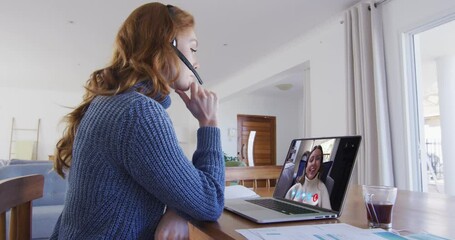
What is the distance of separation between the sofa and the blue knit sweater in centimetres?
195

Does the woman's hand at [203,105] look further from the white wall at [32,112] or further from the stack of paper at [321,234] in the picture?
the white wall at [32,112]

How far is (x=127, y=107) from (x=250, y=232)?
0.34 meters

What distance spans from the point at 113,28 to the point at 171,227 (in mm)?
3506

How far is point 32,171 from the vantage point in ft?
8.96

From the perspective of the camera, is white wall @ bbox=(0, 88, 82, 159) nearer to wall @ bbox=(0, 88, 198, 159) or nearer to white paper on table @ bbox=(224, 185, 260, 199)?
wall @ bbox=(0, 88, 198, 159)

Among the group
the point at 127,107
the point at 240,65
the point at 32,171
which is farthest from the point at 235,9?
the point at 127,107

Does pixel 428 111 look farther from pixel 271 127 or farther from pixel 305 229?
pixel 271 127

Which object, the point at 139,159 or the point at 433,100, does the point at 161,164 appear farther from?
the point at 433,100

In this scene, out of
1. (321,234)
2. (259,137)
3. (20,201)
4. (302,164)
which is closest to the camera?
(321,234)

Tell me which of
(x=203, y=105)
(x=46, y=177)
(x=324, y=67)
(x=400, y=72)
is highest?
(x=324, y=67)

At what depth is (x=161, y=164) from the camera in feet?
2.05

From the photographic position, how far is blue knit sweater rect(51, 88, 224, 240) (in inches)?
24.8

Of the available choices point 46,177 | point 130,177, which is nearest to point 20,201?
point 130,177

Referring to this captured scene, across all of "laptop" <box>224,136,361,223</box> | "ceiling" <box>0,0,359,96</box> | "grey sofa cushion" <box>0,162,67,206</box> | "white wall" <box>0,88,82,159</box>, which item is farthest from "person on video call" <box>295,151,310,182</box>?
"white wall" <box>0,88,82,159</box>
